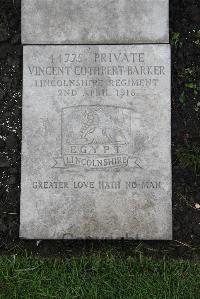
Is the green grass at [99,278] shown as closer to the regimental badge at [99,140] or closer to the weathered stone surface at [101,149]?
the weathered stone surface at [101,149]

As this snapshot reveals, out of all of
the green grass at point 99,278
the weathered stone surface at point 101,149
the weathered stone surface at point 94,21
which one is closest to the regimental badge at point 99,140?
the weathered stone surface at point 101,149

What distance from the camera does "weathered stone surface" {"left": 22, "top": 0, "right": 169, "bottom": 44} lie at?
14.1ft

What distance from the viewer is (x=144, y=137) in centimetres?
425

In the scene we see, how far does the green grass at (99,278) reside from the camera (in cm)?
413

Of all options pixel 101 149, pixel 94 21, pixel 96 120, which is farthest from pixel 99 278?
pixel 94 21

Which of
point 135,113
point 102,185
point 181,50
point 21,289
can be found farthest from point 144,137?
point 21,289

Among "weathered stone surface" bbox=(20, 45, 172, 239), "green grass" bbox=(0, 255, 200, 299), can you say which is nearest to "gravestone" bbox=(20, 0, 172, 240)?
"weathered stone surface" bbox=(20, 45, 172, 239)

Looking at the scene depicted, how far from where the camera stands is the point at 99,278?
13.8ft

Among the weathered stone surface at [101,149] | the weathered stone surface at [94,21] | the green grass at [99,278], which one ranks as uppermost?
the weathered stone surface at [94,21]

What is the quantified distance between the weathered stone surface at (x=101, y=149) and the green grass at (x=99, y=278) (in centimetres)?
24

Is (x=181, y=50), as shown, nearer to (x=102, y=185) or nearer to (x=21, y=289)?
(x=102, y=185)

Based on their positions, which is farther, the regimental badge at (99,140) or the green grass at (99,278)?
the regimental badge at (99,140)

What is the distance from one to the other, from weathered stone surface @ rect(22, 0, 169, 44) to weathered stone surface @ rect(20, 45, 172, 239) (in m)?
0.11

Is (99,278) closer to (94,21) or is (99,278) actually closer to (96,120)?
(96,120)
